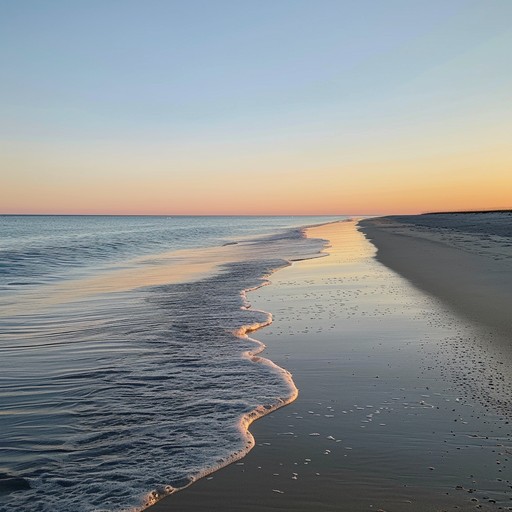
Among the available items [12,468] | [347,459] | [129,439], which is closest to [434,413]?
[347,459]

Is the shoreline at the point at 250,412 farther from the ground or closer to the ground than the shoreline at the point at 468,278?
closer to the ground

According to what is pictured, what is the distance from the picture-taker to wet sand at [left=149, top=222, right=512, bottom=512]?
13.4 ft

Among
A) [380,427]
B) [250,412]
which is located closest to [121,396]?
[250,412]

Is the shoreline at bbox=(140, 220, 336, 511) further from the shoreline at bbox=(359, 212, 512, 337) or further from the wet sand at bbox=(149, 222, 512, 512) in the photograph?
the shoreline at bbox=(359, 212, 512, 337)

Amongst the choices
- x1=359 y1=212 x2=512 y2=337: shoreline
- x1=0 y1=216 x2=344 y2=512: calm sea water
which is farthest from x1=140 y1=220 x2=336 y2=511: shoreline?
x1=359 y1=212 x2=512 y2=337: shoreline

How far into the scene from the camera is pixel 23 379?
7273 millimetres

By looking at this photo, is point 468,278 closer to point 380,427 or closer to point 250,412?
point 380,427

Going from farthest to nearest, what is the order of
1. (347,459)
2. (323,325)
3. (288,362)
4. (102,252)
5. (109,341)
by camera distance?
(102,252) < (323,325) < (109,341) < (288,362) < (347,459)

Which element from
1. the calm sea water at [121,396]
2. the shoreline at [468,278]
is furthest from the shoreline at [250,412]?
the shoreline at [468,278]

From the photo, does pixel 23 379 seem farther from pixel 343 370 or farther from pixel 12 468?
pixel 343 370

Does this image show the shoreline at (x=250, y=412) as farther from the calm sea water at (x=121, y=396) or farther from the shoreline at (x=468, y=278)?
the shoreline at (x=468, y=278)

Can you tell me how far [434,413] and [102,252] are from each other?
33.6 m

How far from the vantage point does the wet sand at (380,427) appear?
4078mm

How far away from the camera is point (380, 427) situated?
534cm
